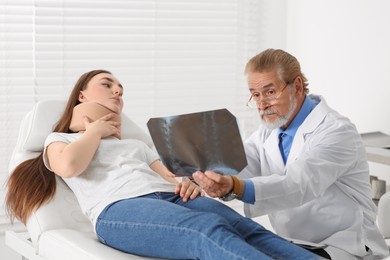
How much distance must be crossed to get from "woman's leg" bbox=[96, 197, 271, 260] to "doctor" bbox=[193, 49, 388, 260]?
12 centimetres

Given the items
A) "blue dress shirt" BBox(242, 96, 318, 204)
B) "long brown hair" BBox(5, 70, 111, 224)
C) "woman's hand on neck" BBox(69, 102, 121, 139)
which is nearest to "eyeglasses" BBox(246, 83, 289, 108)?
"blue dress shirt" BBox(242, 96, 318, 204)

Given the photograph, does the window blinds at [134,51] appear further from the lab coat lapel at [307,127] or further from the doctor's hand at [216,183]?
the doctor's hand at [216,183]

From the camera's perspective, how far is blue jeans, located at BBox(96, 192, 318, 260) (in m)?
1.95

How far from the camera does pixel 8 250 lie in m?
3.60

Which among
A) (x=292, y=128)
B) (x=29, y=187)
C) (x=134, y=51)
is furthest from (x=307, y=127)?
(x=134, y=51)

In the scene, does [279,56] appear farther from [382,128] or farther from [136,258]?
[382,128]

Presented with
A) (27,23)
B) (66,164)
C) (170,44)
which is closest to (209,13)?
(170,44)

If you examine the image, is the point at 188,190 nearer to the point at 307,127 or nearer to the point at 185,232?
the point at 185,232

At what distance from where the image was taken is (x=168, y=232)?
2.08 metres

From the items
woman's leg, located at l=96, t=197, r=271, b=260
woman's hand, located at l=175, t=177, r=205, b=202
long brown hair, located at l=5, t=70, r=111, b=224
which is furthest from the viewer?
long brown hair, located at l=5, t=70, r=111, b=224

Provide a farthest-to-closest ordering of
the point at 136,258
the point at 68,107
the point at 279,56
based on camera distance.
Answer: the point at 68,107, the point at 279,56, the point at 136,258

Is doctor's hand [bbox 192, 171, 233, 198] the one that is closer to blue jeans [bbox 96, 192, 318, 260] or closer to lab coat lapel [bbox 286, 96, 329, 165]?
blue jeans [bbox 96, 192, 318, 260]

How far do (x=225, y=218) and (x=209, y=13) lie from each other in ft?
6.78

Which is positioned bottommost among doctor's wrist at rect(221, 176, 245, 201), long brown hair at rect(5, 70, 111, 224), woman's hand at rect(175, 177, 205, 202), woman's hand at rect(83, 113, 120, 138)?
long brown hair at rect(5, 70, 111, 224)
